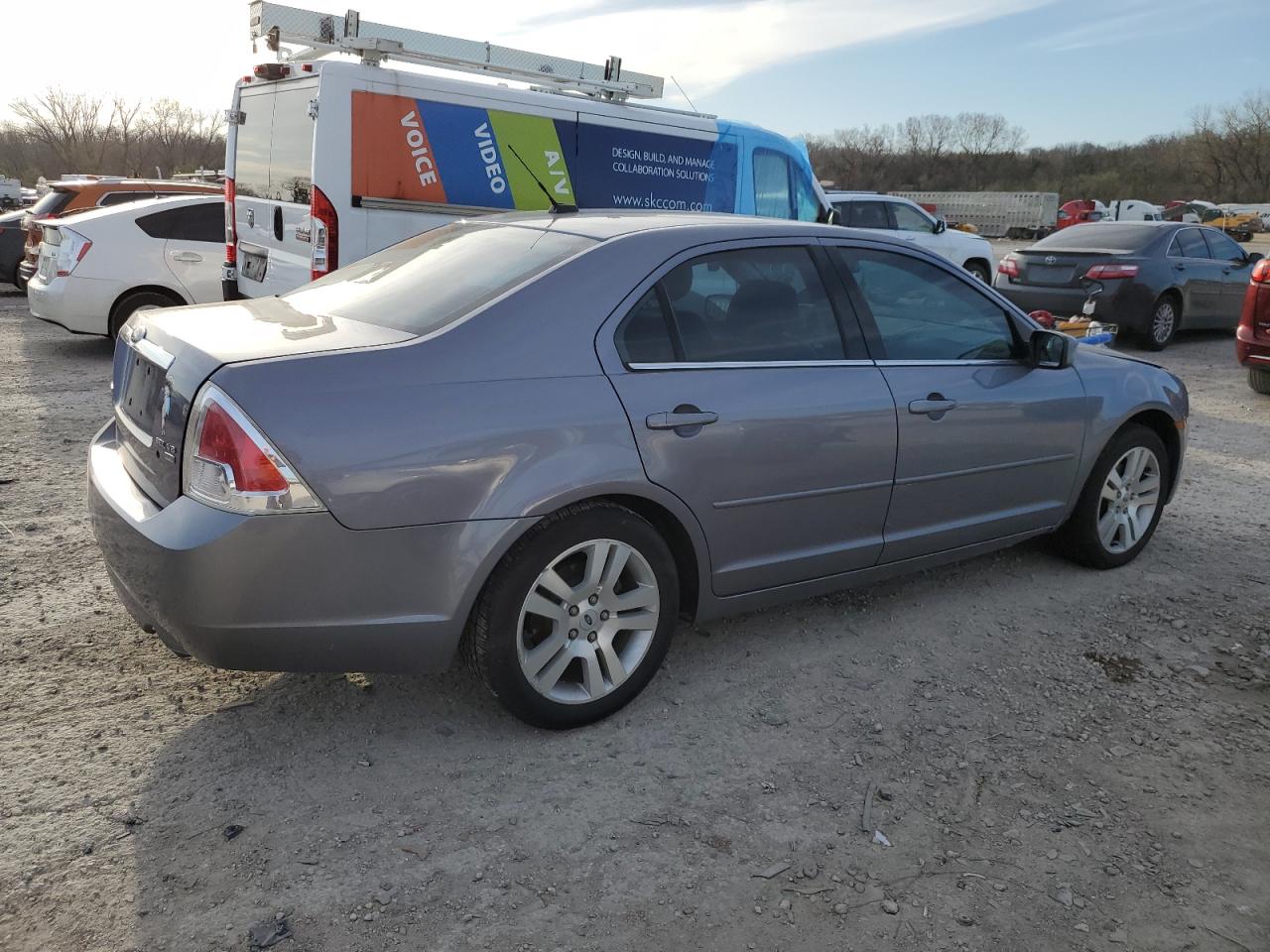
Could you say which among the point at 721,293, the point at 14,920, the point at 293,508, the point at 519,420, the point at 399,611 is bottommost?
the point at 14,920

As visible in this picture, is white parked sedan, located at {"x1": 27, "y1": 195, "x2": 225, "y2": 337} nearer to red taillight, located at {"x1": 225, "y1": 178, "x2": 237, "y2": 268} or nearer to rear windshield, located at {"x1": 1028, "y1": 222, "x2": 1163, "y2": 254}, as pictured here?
red taillight, located at {"x1": 225, "y1": 178, "x2": 237, "y2": 268}

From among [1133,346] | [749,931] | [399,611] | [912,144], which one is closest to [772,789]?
[749,931]

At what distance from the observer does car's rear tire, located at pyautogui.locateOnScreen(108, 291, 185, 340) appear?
9422 millimetres

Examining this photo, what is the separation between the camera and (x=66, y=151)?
58.1 meters

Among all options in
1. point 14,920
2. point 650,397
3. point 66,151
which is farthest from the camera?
point 66,151

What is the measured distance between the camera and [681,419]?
326 centimetres

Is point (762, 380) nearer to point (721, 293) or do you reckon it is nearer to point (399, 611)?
point (721, 293)

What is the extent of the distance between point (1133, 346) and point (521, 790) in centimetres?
1177

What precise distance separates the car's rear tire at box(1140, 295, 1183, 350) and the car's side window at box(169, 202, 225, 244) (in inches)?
395

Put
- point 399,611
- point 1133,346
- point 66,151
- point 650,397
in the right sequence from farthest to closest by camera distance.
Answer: point 66,151
point 1133,346
point 650,397
point 399,611

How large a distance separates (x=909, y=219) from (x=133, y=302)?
1038 cm

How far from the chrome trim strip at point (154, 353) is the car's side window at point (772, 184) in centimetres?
712

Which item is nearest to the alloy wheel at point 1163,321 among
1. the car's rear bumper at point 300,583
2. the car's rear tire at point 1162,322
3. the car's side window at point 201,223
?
the car's rear tire at point 1162,322

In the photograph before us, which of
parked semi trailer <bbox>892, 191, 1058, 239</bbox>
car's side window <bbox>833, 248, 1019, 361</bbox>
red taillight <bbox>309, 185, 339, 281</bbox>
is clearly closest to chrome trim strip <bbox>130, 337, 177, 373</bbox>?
car's side window <bbox>833, 248, 1019, 361</bbox>
